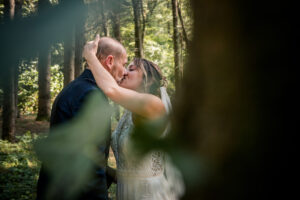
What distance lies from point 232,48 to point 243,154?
0.47 feet

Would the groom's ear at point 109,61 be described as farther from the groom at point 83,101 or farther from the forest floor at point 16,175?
the forest floor at point 16,175

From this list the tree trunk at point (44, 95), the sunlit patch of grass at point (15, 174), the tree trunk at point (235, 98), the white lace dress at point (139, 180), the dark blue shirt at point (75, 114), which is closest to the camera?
the tree trunk at point (235, 98)

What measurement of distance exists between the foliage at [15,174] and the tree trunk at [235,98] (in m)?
5.01

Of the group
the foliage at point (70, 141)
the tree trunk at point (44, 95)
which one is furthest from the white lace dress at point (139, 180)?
the tree trunk at point (44, 95)

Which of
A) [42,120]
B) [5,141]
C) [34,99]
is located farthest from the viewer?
[34,99]

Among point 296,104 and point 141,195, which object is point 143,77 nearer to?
point 141,195

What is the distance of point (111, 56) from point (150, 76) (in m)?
0.45

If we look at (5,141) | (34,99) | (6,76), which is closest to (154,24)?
(34,99)

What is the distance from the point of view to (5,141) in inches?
367

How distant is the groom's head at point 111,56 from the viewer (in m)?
2.78

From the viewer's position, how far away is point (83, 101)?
243 cm

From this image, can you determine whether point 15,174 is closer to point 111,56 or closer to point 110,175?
point 110,175

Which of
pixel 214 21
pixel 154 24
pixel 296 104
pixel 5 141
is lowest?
pixel 5 141

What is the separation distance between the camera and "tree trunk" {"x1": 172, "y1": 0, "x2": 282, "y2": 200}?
0.39 metres
